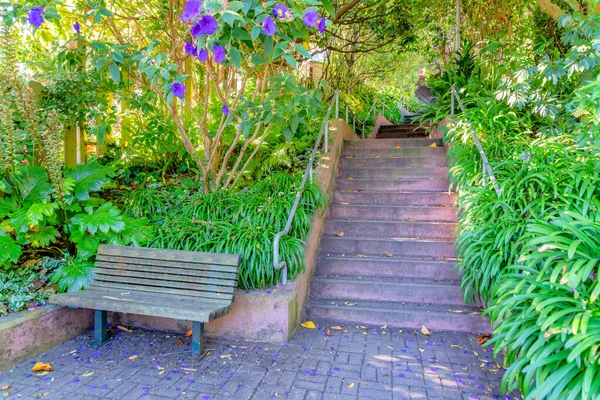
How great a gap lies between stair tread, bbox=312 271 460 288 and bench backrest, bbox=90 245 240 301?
3.78ft

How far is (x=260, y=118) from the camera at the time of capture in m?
3.93

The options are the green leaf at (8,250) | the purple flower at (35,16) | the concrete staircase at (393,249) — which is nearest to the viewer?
the purple flower at (35,16)

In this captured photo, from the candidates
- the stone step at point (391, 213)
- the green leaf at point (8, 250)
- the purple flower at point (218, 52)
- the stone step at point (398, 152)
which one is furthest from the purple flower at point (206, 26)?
the stone step at point (398, 152)

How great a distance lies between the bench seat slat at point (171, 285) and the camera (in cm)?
332

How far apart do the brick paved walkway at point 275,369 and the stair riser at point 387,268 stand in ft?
2.44

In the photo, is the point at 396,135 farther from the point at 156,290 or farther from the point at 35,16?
the point at 35,16

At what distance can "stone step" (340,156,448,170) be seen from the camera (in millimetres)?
5824

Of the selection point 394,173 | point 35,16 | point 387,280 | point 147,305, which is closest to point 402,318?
point 387,280

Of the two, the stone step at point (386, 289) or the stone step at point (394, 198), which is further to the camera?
the stone step at point (394, 198)

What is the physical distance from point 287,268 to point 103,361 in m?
1.70

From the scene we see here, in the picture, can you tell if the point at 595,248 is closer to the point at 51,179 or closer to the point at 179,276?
the point at 179,276

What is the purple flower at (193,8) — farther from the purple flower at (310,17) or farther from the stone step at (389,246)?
the stone step at (389,246)

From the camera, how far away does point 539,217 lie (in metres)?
3.26

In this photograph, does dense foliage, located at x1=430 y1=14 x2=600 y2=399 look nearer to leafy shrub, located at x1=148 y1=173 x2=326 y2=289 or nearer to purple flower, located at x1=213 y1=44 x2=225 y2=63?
leafy shrub, located at x1=148 y1=173 x2=326 y2=289
